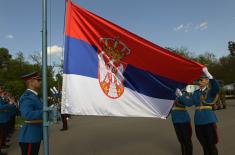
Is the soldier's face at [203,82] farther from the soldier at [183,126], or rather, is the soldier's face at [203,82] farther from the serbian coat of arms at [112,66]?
the serbian coat of arms at [112,66]

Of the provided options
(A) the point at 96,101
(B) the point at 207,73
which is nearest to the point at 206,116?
(B) the point at 207,73

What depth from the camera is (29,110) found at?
4828 millimetres

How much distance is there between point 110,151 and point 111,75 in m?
3.43

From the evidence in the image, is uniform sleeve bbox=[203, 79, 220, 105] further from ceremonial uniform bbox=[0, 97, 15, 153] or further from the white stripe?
ceremonial uniform bbox=[0, 97, 15, 153]

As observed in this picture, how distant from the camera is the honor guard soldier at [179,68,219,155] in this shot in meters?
6.14

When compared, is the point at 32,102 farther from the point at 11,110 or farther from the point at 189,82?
the point at 11,110

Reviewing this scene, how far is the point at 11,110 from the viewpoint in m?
8.88

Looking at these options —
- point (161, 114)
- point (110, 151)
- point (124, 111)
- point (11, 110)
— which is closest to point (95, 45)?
point (124, 111)

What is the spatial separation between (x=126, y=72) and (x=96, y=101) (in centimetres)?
78

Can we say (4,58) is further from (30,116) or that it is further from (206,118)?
(30,116)

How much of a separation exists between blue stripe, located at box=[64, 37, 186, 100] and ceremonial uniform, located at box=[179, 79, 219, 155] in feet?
1.23

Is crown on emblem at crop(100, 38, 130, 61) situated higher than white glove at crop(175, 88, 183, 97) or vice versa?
crown on emblem at crop(100, 38, 130, 61)

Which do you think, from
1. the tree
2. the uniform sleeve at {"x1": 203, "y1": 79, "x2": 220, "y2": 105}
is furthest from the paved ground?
the tree

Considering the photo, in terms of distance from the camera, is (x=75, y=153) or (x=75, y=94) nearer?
(x=75, y=94)
